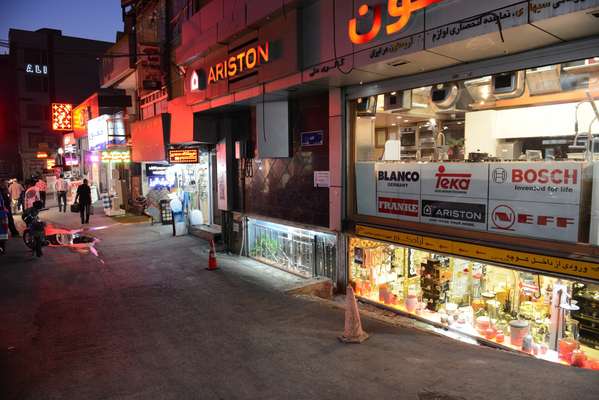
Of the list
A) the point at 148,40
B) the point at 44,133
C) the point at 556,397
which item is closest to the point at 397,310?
the point at 556,397

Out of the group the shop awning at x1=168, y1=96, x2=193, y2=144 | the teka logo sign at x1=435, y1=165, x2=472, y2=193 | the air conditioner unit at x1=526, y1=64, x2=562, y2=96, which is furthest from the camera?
the shop awning at x1=168, y1=96, x2=193, y2=144

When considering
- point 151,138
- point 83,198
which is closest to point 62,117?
point 83,198

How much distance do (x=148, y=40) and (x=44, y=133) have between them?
1759 inches

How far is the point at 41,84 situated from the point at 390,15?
197ft

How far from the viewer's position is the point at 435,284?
338 inches

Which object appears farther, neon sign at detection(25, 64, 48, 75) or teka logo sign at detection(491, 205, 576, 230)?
neon sign at detection(25, 64, 48, 75)

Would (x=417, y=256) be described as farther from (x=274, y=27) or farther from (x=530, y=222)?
(x=274, y=27)

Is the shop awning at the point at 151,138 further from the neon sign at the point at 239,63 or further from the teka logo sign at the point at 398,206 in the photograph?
the teka logo sign at the point at 398,206

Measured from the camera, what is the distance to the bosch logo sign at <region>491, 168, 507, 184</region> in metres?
6.88

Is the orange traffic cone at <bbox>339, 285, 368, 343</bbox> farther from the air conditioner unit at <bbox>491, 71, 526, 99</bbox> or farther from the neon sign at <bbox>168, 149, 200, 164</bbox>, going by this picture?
the neon sign at <bbox>168, 149, 200, 164</bbox>

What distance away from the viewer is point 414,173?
8344 mm

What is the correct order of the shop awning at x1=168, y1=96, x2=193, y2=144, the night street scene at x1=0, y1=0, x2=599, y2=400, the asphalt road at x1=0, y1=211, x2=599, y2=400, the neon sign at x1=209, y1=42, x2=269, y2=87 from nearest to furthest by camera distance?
the asphalt road at x1=0, y1=211, x2=599, y2=400
the night street scene at x1=0, y1=0, x2=599, y2=400
the neon sign at x1=209, y1=42, x2=269, y2=87
the shop awning at x1=168, y1=96, x2=193, y2=144

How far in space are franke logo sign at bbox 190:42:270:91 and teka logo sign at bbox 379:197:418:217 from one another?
4432 millimetres

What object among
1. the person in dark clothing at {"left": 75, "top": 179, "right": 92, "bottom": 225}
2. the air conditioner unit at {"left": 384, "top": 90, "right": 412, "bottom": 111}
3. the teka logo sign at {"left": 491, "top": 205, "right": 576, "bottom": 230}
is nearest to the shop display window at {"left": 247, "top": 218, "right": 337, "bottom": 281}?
the air conditioner unit at {"left": 384, "top": 90, "right": 412, "bottom": 111}
